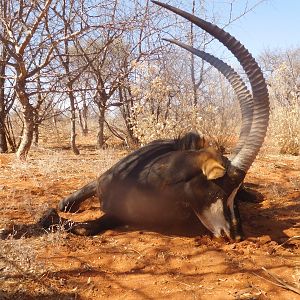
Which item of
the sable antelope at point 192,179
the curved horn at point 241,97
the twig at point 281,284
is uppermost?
the curved horn at point 241,97

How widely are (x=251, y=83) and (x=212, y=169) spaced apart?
732 millimetres

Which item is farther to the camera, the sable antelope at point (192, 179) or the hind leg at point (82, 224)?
the hind leg at point (82, 224)

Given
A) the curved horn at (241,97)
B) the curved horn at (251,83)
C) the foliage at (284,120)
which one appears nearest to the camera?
the curved horn at (251,83)

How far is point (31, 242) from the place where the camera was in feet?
10.4

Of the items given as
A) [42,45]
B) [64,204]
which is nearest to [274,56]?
[42,45]

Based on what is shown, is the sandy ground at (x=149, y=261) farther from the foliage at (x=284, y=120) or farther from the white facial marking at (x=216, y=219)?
the foliage at (x=284, y=120)

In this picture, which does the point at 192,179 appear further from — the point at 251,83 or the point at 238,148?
the point at 251,83

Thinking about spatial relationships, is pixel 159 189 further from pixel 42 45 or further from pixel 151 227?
pixel 42 45

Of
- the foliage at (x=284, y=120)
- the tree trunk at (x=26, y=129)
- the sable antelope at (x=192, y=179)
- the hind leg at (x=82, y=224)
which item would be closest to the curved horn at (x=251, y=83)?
the sable antelope at (x=192, y=179)

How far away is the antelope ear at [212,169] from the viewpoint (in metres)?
3.29

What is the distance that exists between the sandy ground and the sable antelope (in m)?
0.16

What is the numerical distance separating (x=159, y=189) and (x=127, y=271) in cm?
98

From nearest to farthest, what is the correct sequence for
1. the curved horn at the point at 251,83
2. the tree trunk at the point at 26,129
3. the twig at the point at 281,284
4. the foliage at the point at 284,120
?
1. the twig at the point at 281,284
2. the curved horn at the point at 251,83
3. the tree trunk at the point at 26,129
4. the foliage at the point at 284,120

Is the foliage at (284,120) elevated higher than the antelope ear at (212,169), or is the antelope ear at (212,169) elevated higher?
the foliage at (284,120)
